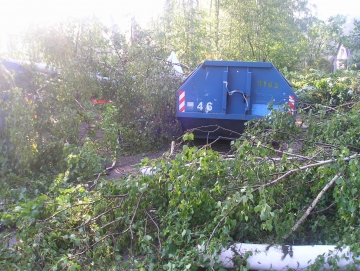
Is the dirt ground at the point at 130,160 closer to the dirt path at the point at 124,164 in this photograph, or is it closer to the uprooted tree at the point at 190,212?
the dirt path at the point at 124,164

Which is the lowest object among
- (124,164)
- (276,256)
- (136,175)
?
(124,164)

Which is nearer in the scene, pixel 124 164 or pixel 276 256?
pixel 276 256

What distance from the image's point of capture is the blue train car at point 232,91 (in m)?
6.81

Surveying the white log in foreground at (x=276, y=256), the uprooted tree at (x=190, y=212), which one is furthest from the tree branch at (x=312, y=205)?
the white log in foreground at (x=276, y=256)

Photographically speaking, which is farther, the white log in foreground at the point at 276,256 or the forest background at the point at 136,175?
the forest background at the point at 136,175

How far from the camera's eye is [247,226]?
3.30m

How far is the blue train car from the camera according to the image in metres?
6.81

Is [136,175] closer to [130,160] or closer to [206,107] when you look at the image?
[130,160]

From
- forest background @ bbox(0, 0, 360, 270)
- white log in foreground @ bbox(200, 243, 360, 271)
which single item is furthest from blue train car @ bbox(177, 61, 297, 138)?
white log in foreground @ bbox(200, 243, 360, 271)

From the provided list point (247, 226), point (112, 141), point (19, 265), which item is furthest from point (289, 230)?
point (112, 141)

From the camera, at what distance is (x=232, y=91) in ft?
22.4

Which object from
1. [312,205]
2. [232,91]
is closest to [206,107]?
[232,91]

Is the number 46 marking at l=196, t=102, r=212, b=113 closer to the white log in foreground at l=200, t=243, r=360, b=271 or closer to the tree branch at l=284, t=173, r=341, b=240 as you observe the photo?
the tree branch at l=284, t=173, r=341, b=240

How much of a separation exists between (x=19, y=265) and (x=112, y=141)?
304 cm
